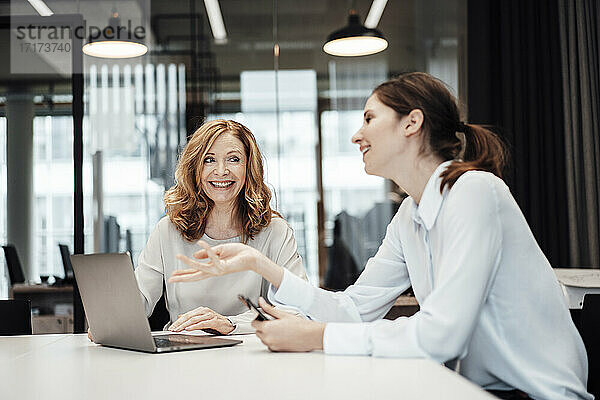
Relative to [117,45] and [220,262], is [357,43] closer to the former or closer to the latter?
[117,45]

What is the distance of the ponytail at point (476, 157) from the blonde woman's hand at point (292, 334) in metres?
0.45

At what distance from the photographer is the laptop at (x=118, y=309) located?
161 centimetres

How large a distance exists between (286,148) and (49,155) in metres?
1.43

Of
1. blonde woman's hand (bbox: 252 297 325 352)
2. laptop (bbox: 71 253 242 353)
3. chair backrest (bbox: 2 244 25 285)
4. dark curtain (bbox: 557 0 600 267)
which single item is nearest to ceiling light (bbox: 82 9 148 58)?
chair backrest (bbox: 2 244 25 285)

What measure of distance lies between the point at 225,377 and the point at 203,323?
0.85 m

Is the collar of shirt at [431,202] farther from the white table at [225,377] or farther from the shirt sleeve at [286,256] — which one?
the shirt sleeve at [286,256]

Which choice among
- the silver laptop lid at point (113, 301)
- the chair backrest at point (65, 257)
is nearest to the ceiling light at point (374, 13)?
the chair backrest at point (65, 257)

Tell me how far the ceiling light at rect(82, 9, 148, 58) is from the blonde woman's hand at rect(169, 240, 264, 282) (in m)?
2.93

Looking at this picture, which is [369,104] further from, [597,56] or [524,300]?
[597,56]

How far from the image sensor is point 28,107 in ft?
14.3

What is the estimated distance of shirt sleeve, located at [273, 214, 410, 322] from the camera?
1.82m

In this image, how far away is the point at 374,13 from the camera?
436 centimetres

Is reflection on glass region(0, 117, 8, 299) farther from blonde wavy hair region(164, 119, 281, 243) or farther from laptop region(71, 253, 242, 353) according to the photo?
laptop region(71, 253, 242, 353)

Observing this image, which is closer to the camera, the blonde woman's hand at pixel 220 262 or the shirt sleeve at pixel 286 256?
the blonde woman's hand at pixel 220 262
